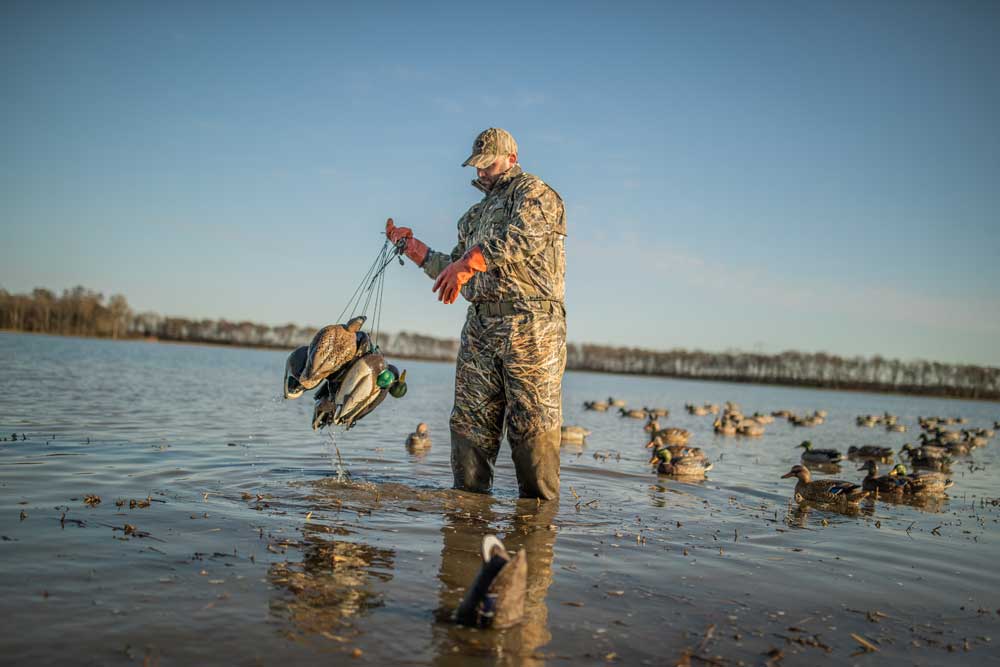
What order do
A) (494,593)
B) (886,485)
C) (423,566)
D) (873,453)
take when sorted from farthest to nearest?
(873,453)
(886,485)
(423,566)
(494,593)

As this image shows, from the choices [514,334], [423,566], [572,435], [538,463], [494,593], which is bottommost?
[572,435]

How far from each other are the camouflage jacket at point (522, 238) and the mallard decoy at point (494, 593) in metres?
2.73

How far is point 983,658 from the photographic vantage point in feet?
12.4

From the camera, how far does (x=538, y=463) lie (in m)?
6.52

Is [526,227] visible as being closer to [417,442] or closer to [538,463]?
[538,463]

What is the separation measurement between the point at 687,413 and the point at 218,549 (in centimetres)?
3122

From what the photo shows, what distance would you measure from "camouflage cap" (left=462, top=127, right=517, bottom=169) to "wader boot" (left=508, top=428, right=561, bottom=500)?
2390 mm

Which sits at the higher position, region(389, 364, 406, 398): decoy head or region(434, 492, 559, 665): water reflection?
region(389, 364, 406, 398): decoy head

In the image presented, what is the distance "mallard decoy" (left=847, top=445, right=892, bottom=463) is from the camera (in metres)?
17.7

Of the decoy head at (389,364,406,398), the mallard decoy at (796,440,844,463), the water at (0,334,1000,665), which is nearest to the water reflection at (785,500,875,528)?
the water at (0,334,1000,665)

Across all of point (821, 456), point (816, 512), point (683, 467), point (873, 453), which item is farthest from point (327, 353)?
point (873, 453)

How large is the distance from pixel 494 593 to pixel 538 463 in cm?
300

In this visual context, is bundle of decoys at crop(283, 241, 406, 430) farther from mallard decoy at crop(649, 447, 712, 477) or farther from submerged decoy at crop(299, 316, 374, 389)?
mallard decoy at crop(649, 447, 712, 477)

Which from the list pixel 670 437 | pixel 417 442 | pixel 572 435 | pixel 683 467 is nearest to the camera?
pixel 683 467
